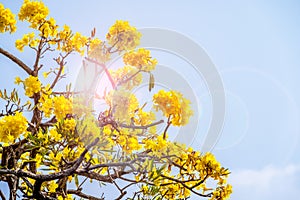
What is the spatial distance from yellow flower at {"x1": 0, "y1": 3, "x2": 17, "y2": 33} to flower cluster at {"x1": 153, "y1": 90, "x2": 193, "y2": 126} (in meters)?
2.14

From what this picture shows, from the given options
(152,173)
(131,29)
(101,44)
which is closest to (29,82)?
(101,44)

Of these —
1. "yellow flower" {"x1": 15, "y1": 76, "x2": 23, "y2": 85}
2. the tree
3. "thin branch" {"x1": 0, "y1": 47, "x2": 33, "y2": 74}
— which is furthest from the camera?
"thin branch" {"x1": 0, "y1": 47, "x2": 33, "y2": 74}

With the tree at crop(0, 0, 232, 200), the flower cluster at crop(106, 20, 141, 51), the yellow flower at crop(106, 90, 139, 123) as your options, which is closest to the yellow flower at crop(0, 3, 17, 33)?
the tree at crop(0, 0, 232, 200)

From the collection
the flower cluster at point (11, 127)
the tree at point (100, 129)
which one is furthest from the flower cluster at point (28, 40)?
the flower cluster at point (11, 127)

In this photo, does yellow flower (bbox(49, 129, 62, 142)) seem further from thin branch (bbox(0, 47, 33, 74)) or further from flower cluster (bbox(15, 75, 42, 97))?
thin branch (bbox(0, 47, 33, 74))

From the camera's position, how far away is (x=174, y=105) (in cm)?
239

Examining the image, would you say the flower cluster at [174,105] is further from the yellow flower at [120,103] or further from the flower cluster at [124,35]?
the flower cluster at [124,35]

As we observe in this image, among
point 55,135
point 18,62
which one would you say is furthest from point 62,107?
point 18,62

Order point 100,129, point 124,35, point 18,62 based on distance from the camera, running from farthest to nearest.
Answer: point 18,62 < point 124,35 < point 100,129

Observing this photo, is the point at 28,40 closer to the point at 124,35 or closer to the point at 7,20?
the point at 7,20

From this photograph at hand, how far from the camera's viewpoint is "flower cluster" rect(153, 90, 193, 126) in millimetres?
2387

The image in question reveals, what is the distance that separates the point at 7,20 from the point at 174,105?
230cm

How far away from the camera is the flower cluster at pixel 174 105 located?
2.39m

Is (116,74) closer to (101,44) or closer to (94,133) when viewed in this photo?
(101,44)
